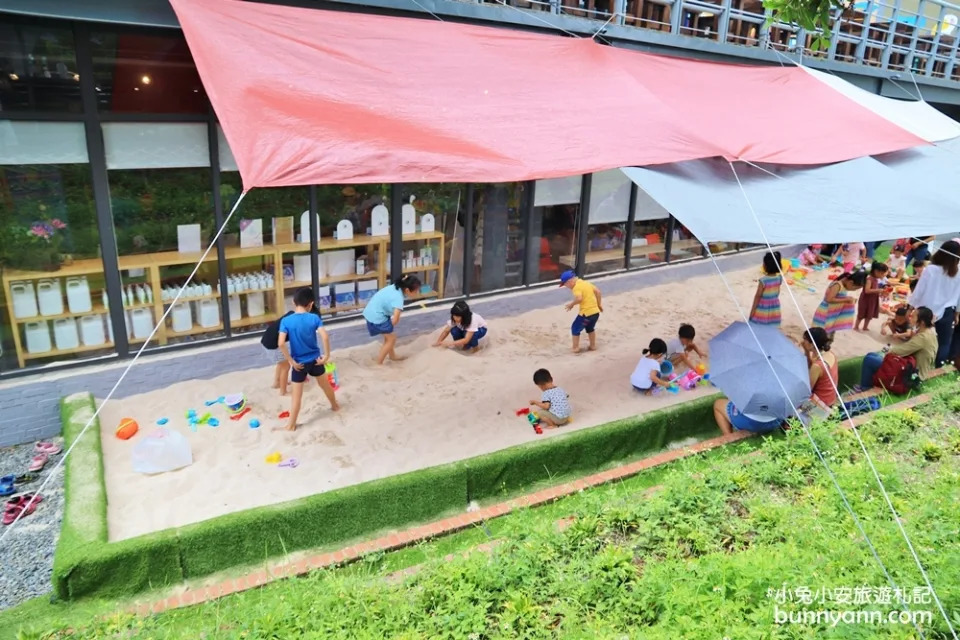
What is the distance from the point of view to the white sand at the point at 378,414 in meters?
5.11

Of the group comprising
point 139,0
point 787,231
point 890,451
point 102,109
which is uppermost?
point 139,0

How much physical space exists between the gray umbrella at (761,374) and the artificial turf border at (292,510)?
0.75 m

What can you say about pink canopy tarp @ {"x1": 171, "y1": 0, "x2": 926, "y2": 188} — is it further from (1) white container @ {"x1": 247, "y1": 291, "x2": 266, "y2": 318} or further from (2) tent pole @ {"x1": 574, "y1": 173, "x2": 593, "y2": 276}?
(1) white container @ {"x1": 247, "y1": 291, "x2": 266, "y2": 318}

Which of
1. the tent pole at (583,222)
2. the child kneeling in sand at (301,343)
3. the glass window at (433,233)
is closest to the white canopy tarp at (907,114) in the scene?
the tent pole at (583,222)

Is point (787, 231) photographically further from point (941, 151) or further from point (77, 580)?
point (77, 580)

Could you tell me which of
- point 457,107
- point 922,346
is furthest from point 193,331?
point 922,346

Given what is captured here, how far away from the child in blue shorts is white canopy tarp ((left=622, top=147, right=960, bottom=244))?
260 cm

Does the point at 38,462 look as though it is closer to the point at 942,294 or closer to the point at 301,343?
the point at 301,343

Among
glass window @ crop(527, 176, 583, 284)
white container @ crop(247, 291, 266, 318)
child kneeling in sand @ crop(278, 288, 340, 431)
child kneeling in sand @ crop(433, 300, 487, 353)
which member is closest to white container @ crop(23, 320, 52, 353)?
white container @ crop(247, 291, 266, 318)

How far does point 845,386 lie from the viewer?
7609 mm

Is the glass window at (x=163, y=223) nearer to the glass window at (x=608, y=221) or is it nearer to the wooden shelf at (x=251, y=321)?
the wooden shelf at (x=251, y=321)

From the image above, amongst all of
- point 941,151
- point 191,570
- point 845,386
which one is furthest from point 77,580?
point 941,151

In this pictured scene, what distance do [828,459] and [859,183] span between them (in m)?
3.47

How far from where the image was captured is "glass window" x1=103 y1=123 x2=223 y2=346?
633 cm
